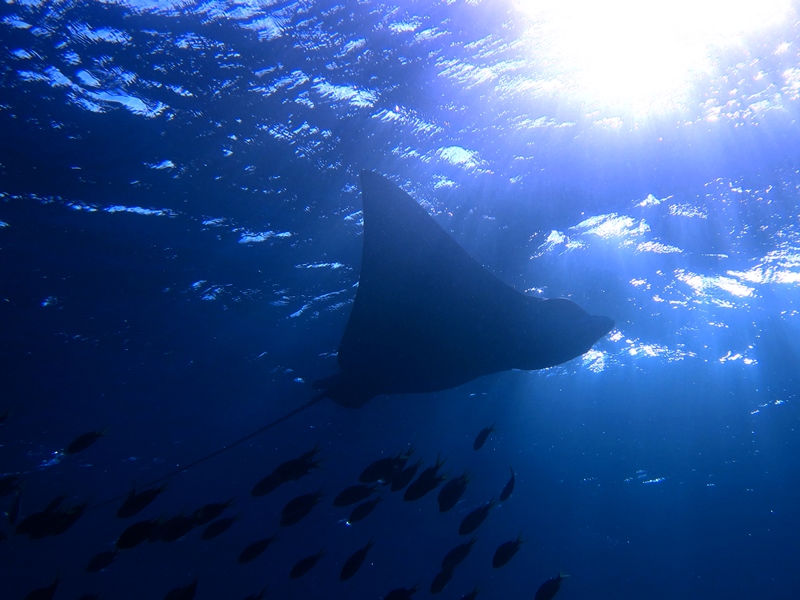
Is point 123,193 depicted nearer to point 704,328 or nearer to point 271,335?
point 271,335

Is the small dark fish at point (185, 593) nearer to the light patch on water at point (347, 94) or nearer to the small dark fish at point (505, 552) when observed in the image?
the small dark fish at point (505, 552)

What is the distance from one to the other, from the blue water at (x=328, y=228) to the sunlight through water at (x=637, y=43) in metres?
0.19

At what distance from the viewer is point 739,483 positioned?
23828mm

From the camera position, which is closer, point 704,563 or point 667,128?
point 667,128

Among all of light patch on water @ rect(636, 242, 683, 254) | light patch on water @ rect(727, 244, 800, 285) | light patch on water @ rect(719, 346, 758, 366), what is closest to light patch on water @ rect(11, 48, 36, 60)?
light patch on water @ rect(636, 242, 683, 254)

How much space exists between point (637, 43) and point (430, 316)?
4.82 m

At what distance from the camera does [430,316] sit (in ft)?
21.2

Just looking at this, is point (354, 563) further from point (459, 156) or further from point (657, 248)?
point (657, 248)

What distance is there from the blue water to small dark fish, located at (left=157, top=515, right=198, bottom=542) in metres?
4.44

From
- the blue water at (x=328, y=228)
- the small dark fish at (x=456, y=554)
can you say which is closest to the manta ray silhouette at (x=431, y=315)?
the blue water at (x=328, y=228)

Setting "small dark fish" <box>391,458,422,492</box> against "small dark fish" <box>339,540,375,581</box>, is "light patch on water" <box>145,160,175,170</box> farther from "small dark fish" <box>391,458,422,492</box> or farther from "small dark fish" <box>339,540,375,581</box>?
"small dark fish" <box>339,540,375,581</box>

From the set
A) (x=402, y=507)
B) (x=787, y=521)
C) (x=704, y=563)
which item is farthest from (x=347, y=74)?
(x=704, y=563)

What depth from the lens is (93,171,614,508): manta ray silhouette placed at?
5602 millimetres

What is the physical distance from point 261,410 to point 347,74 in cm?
1076
